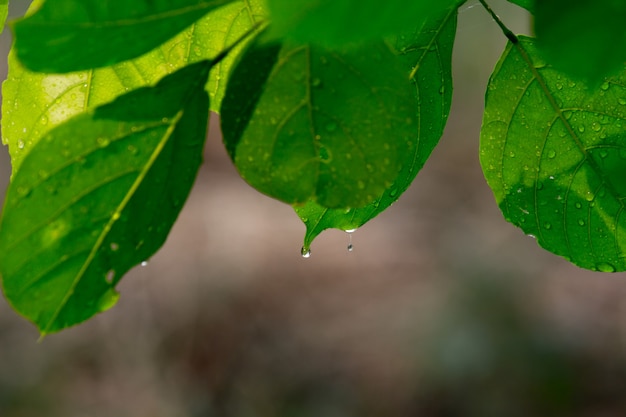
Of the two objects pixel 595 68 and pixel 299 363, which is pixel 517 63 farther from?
pixel 299 363

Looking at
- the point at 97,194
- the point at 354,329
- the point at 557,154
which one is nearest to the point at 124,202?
the point at 97,194

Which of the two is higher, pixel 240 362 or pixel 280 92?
pixel 280 92

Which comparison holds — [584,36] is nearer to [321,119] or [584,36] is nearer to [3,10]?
[321,119]

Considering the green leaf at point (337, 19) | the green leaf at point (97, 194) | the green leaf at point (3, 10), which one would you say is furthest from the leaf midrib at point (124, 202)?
the green leaf at point (3, 10)

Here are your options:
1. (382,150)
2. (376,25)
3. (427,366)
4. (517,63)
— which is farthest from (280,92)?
(427,366)

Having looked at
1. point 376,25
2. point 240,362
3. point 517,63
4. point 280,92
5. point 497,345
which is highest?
point 376,25

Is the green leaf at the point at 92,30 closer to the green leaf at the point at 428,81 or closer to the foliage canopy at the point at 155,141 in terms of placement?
the foliage canopy at the point at 155,141

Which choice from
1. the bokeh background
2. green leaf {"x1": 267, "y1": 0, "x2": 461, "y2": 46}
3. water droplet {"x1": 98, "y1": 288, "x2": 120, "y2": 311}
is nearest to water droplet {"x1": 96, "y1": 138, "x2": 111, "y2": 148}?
water droplet {"x1": 98, "y1": 288, "x2": 120, "y2": 311}
